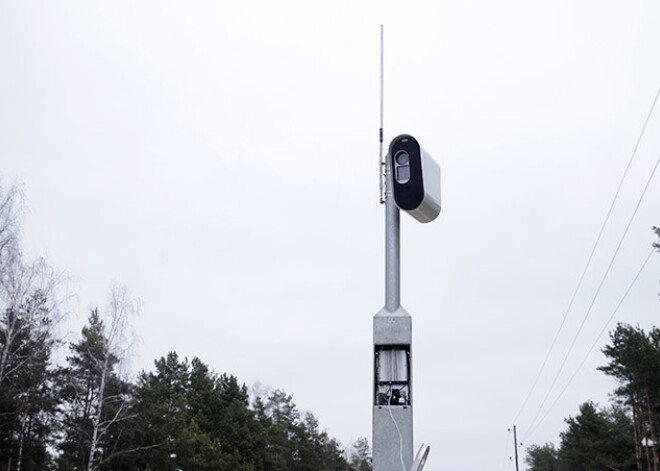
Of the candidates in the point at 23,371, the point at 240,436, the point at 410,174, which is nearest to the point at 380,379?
the point at 410,174

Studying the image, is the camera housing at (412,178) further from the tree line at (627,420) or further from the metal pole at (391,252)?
the tree line at (627,420)

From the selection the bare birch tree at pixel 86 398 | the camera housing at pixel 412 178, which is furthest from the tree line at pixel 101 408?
the camera housing at pixel 412 178

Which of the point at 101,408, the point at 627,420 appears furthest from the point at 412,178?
the point at 627,420

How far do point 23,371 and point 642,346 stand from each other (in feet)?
98.5

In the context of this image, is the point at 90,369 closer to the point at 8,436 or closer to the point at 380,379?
the point at 8,436

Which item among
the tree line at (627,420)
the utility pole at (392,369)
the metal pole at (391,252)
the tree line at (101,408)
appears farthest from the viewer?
the tree line at (627,420)

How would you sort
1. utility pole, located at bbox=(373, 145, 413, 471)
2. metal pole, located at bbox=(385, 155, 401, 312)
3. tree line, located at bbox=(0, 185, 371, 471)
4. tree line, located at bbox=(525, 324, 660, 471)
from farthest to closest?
tree line, located at bbox=(525, 324, 660, 471) < tree line, located at bbox=(0, 185, 371, 471) < metal pole, located at bbox=(385, 155, 401, 312) < utility pole, located at bbox=(373, 145, 413, 471)

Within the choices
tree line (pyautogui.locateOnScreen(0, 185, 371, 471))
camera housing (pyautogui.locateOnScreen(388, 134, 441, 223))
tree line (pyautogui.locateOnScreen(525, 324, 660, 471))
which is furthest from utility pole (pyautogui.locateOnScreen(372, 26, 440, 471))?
tree line (pyautogui.locateOnScreen(525, 324, 660, 471))

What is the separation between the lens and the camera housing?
21.7 ft

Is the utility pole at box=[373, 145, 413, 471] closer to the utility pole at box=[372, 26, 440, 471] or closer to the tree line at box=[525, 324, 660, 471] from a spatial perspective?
the utility pole at box=[372, 26, 440, 471]

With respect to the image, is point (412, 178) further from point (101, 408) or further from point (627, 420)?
point (627, 420)

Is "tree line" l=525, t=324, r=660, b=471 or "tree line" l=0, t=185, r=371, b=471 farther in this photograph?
"tree line" l=525, t=324, r=660, b=471

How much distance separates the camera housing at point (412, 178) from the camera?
6.63 metres

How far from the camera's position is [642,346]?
1475 inches
